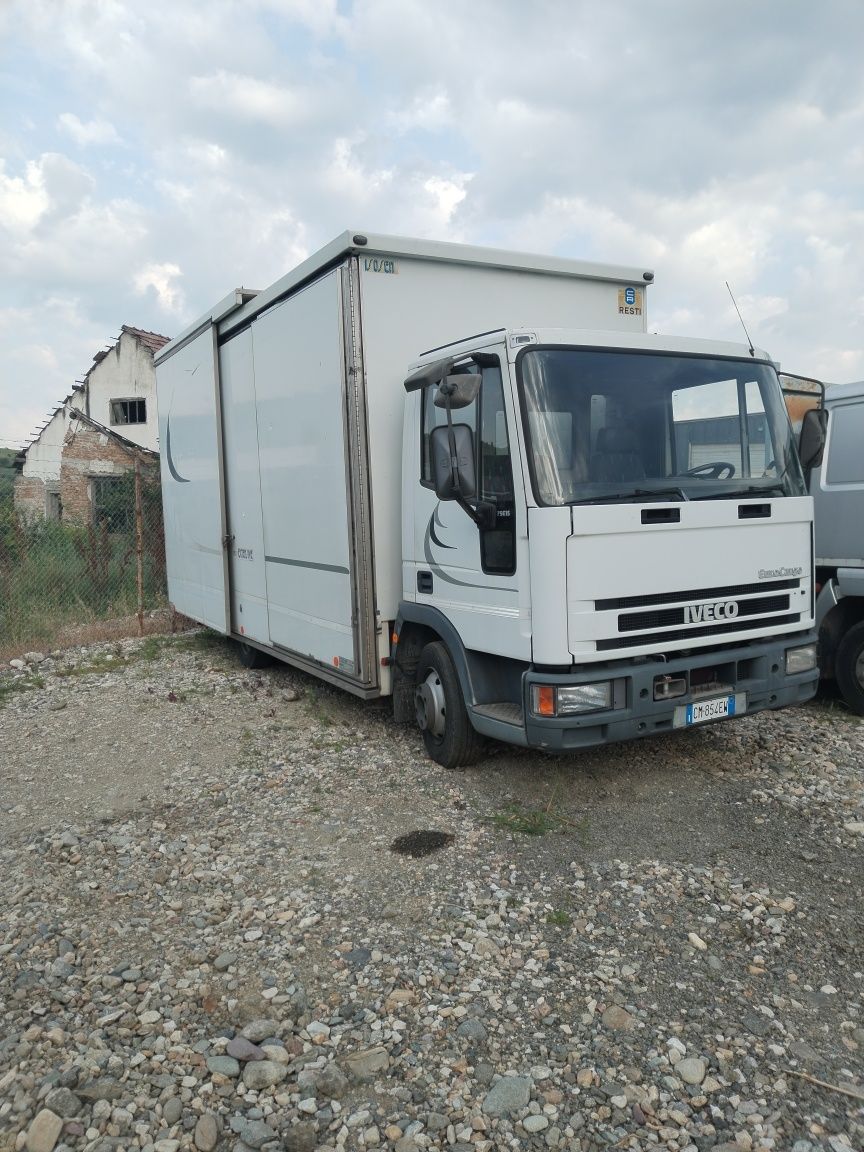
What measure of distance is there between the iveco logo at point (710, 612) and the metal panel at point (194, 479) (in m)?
5.08

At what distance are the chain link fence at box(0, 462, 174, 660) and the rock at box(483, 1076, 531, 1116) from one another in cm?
890

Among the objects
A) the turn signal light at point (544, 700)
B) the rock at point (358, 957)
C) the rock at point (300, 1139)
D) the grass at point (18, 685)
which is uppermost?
the turn signal light at point (544, 700)

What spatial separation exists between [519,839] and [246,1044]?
1.95 meters

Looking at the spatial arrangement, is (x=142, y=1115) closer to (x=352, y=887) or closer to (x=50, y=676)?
(x=352, y=887)

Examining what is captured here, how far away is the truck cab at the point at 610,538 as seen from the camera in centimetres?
460

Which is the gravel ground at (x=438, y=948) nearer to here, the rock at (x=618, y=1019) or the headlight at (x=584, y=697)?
the rock at (x=618, y=1019)

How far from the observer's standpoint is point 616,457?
4754 mm

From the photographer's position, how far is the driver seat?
4707 millimetres

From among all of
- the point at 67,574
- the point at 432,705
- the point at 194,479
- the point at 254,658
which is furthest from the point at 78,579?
the point at 432,705

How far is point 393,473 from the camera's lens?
6.02 meters

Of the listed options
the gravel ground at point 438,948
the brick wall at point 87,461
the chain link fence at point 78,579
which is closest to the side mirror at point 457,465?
the gravel ground at point 438,948

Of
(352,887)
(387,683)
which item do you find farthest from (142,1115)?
(387,683)

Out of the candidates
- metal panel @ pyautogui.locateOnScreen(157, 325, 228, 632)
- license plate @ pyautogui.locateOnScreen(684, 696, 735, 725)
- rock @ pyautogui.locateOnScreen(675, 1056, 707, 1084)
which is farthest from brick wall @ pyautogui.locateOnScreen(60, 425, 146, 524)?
rock @ pyautogui.locateOnScreen(675, 1056, 707, 1084)

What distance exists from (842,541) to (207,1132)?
5641 millimetres
